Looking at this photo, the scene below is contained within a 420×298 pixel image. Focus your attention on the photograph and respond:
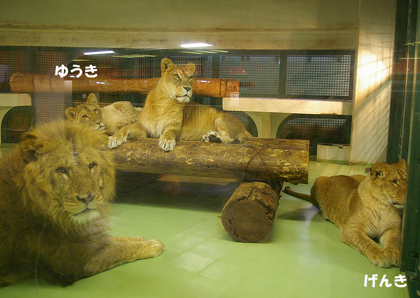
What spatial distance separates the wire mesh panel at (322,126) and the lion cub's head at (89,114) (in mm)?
997

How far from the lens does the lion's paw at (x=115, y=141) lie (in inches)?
71.4

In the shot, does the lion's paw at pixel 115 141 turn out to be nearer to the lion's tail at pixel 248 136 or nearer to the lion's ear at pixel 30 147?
the lion's ear at pixel 30 147

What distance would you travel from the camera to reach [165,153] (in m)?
2.41

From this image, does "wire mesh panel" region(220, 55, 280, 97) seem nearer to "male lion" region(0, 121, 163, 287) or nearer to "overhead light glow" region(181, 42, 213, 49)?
"overhead light glow" region(181, 42, 213, 49)

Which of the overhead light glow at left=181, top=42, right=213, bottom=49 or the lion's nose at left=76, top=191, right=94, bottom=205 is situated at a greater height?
the overhead light glow at left=181, top=42, right=213, bottom=49

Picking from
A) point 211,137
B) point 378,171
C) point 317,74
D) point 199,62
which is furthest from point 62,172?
point 378,171

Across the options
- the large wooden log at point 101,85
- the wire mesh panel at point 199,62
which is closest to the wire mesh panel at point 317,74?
the large wooden log at point 101,85

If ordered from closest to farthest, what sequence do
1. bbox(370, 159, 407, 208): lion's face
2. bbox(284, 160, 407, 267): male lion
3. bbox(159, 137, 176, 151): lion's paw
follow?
bbox(370, 159, 407, 208): lion's face → bbox(284, 160, 407, 267): male lion → bbox(159, 137, 176, 151): lion's paw

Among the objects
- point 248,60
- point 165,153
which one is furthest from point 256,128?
point 165,153

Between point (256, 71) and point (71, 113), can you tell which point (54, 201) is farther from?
point (256, 71)

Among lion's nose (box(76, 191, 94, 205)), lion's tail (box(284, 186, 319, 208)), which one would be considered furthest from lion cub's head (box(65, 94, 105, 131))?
lion's tail (box(284, 186, 319, 208))

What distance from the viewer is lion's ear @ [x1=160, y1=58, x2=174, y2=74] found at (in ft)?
5.67

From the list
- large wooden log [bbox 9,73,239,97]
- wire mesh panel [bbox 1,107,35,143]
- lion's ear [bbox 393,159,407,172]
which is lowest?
lion's ear [bbox 393,159,407,172]

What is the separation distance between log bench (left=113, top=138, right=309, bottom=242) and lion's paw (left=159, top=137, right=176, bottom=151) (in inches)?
1.1
